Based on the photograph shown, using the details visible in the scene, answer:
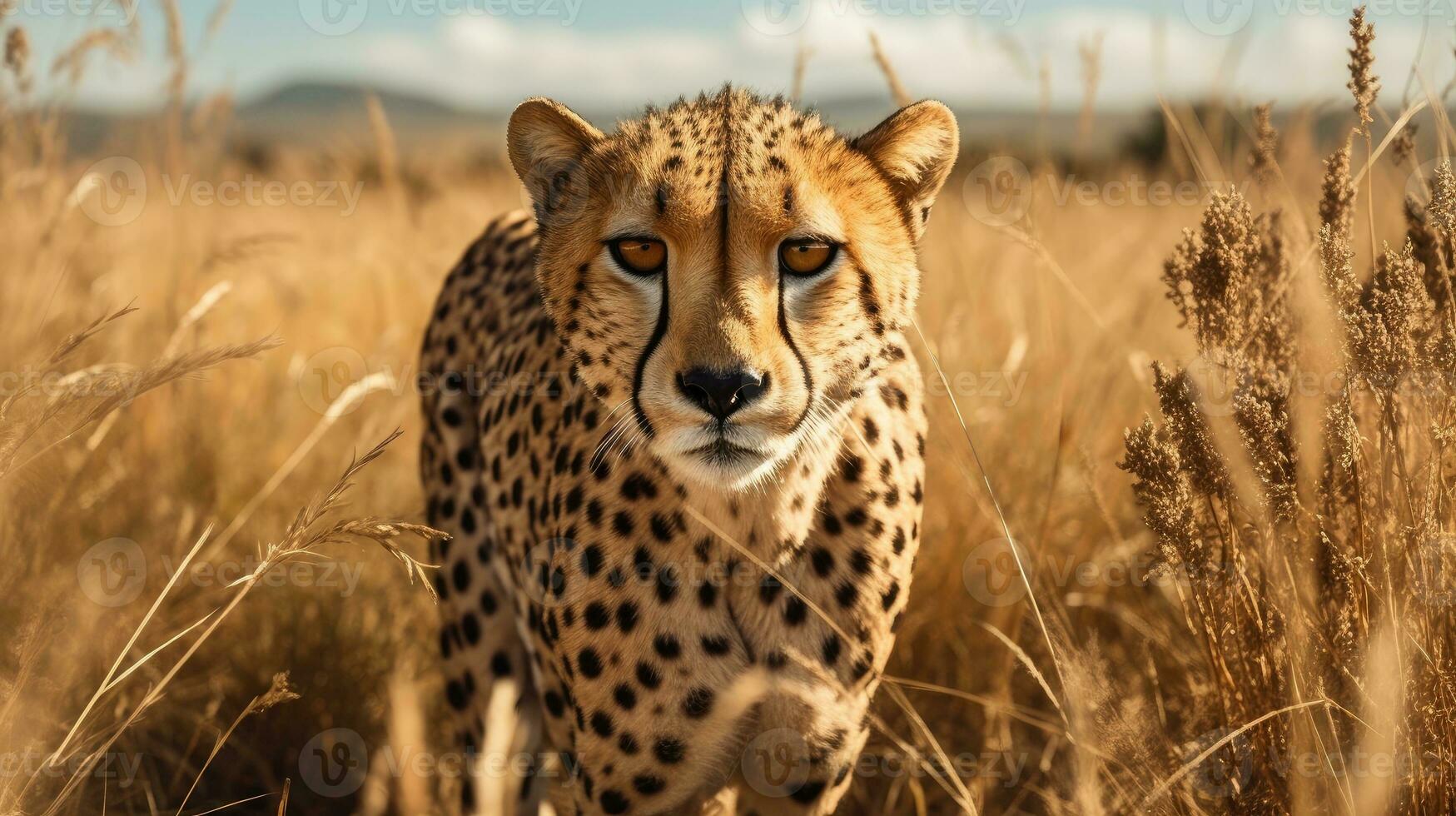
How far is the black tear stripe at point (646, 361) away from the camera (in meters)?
1.75

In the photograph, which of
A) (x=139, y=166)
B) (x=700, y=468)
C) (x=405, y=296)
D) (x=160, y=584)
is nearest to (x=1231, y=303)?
(x=700, y=468)

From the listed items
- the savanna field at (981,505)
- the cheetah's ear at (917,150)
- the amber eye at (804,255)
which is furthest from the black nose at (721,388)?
the cheetah's ear at (917,150)

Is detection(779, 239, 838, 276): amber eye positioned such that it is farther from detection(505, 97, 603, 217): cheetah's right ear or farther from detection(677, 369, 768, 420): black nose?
detection(505, 97, 603, 217): cheetah's right ear

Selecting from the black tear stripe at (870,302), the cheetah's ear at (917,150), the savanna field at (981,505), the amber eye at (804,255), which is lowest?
the savanna field at (981,505)

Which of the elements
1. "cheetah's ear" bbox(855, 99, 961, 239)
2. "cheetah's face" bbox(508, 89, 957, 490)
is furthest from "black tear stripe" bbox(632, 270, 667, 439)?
"cheetah's ear" bbox(855, 99, 961, 239)

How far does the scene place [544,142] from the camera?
201 cm

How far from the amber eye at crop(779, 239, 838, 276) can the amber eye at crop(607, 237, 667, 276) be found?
0.19 m

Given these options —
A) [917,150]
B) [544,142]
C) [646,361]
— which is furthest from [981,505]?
[544,142]

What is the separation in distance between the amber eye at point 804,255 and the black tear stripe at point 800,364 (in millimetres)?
25

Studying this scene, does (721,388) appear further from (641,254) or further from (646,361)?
(641,254)

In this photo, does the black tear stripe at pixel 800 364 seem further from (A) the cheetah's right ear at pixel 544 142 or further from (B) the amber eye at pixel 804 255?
(A) the cheetah's right ear at pixel 544 142

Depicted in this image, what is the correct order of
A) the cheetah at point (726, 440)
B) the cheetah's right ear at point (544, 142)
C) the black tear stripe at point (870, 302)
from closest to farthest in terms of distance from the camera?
1. the cheetah at point (726, 440)
2. the black tear stripe at point (870, 302)
3. the cheetah's right ear at point (544, 142)

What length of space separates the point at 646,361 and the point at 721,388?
196 millimetres

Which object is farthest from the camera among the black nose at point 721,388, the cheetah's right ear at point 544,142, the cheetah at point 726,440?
the cheetah's right ear at point 544,142
